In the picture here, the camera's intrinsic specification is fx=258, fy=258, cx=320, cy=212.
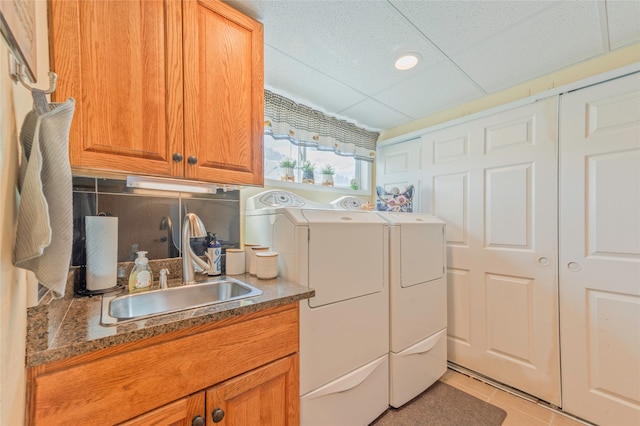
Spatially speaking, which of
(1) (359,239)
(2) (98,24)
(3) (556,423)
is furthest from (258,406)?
(3) (556,423)

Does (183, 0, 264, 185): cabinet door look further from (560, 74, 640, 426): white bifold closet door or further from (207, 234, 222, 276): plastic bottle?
(560, 74, 640, 426): white bifold closet door

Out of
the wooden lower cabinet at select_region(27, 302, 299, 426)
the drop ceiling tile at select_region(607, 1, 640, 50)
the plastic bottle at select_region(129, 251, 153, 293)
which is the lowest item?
the wooden lower cabinet at select_region(27, 302, 299, 426)

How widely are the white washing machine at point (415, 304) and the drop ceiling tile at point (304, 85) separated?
1041mm

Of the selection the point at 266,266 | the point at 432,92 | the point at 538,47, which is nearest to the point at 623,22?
the point at 538,47

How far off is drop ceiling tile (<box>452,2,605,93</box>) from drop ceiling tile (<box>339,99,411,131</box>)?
706mm

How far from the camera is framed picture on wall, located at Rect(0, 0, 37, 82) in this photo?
458 mm

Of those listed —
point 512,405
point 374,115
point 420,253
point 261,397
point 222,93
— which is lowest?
point 512,405

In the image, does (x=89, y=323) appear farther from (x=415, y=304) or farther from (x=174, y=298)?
(x=415, y=304)

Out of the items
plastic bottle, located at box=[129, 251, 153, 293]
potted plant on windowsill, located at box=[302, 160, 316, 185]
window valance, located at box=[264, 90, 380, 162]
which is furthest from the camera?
potted plant on windowsill, located at box=[302, 160, 316, 185]

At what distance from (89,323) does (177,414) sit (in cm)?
41

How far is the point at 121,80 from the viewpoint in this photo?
40.8 inches

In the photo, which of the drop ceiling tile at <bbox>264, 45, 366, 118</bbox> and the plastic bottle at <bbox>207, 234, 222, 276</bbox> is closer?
the plastic bottle at <bbox>207, 234, 222, 276</bbox>

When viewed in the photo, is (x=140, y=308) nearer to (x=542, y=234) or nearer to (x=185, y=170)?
(x=185, y=170)

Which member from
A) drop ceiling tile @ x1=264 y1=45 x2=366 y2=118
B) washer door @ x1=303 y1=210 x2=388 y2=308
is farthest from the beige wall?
drop ceiling tile @ x1=264 y1=45 x2=366 y2=118
